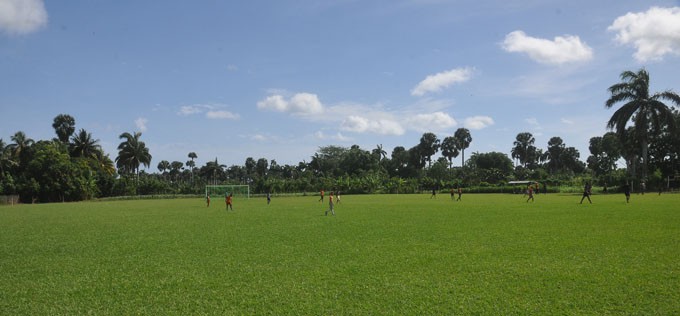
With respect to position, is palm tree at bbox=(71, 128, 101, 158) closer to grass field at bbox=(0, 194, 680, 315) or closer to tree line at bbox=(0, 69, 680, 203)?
tree line at bbox=(0, 69, 680, 203)

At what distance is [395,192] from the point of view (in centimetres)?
7306

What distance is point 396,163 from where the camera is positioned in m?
118

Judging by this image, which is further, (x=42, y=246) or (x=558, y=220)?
(x=558, y=220)

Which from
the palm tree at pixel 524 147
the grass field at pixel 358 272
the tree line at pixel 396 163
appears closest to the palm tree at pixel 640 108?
the tree line at pixel 396 163

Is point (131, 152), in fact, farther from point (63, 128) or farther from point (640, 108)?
point (640, 108)

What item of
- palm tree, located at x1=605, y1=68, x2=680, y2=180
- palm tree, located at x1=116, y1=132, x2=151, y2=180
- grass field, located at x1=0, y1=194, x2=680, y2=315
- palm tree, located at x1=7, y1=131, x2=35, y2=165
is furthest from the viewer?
palm tree, located at x1=116, y1=132, x2=151, y2=180

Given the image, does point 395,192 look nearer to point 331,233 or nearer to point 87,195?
point 87,195

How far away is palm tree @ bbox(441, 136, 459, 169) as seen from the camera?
375 ft

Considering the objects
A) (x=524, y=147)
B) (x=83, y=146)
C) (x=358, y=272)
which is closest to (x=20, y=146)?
(x=83, y=146)

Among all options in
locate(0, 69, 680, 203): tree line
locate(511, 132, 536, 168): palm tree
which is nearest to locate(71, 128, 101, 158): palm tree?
locate(0, 69, 680, 203): tree line

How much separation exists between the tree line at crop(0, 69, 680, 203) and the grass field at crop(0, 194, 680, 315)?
1784 inches

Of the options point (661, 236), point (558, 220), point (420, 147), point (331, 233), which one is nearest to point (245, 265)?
point (331, 233)

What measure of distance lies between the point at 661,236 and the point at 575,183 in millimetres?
57853

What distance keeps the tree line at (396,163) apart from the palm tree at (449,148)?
0.26m
